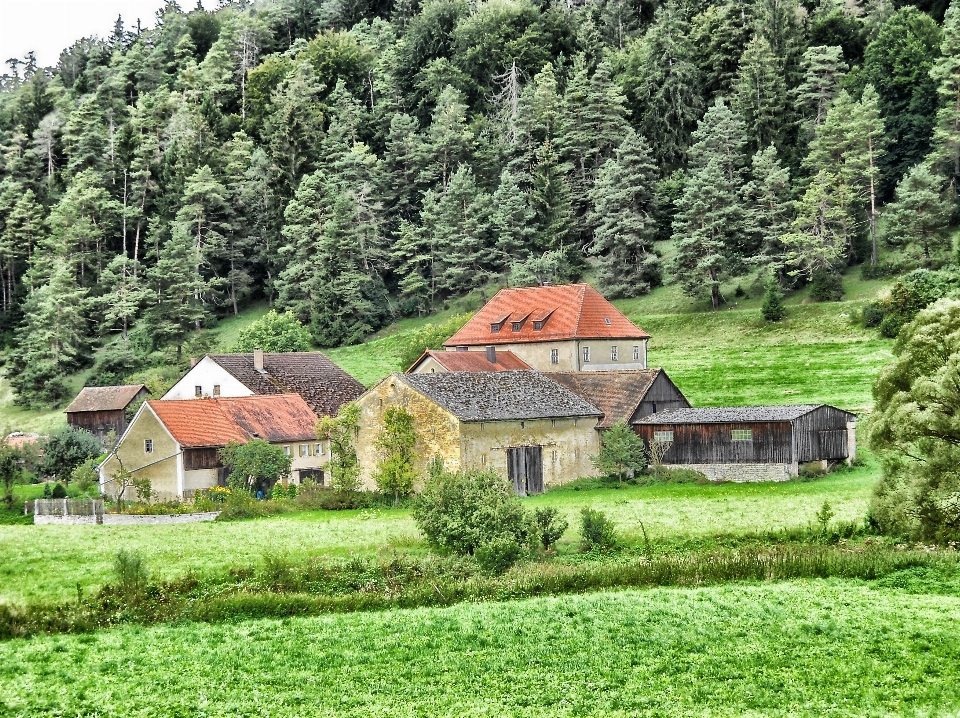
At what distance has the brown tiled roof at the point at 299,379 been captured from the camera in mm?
65438

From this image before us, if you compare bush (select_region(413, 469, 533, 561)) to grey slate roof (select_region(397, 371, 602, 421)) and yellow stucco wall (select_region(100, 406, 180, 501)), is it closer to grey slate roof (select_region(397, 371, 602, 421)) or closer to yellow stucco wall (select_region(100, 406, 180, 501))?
grey slate roof (select_region(397, 371, 602, 421))

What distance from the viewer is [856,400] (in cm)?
5806

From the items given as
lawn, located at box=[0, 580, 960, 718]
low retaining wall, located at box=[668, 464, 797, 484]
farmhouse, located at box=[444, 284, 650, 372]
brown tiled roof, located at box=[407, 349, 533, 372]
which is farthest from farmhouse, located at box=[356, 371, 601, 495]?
lawn, located at box=[0, 580, 960, 718]

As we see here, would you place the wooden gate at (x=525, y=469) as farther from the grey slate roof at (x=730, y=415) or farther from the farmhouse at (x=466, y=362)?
the farmhouse at (x=466, y=362)

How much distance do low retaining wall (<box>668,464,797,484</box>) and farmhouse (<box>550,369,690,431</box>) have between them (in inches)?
154

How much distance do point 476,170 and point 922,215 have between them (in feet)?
137

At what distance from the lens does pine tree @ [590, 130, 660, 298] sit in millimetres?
87250

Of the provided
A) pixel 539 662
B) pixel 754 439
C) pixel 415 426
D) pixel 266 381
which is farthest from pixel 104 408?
pixel 539 662

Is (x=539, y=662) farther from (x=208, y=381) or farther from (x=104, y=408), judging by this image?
(x=104, y=408)

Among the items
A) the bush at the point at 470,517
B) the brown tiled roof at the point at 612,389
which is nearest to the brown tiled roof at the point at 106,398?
the brown tiled roof at the point at 612,389

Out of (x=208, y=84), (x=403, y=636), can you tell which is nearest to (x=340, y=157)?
(x=208, y=84)

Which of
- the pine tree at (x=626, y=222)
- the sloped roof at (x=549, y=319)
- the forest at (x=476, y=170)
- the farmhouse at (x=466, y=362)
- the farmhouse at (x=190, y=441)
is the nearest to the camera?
the farmhouse at (x=190, y=441)

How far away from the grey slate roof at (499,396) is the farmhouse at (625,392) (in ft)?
2.65

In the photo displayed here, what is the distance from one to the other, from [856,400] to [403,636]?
40.4m
